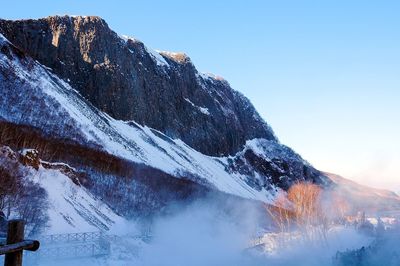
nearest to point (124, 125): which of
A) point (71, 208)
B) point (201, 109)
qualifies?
point (201, 109)

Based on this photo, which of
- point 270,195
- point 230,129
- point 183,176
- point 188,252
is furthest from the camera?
A: point 230,129

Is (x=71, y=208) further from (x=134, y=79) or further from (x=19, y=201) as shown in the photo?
(x=134, y=79)

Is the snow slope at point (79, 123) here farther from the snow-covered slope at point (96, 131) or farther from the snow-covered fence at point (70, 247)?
the snow-covered fence at point (70, 247)

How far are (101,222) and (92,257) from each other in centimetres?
1768

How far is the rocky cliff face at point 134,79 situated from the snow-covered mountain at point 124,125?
29 centimetres

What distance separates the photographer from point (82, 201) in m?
49.8

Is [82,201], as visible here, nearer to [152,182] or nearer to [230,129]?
[152,182]

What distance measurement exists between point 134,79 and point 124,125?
1733 centimetres

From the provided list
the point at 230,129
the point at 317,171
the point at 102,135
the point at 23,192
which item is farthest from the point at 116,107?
the point at 317,171

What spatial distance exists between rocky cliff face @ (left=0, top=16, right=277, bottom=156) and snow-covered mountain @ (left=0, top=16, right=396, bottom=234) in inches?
11.4

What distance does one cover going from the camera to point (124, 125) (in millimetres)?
103062

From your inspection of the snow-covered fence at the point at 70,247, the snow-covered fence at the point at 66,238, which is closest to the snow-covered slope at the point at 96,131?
the snow-covered fence at the point at 66,238

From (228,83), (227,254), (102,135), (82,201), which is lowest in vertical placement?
(227,254)

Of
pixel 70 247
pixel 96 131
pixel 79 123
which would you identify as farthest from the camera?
pixel 96 131
